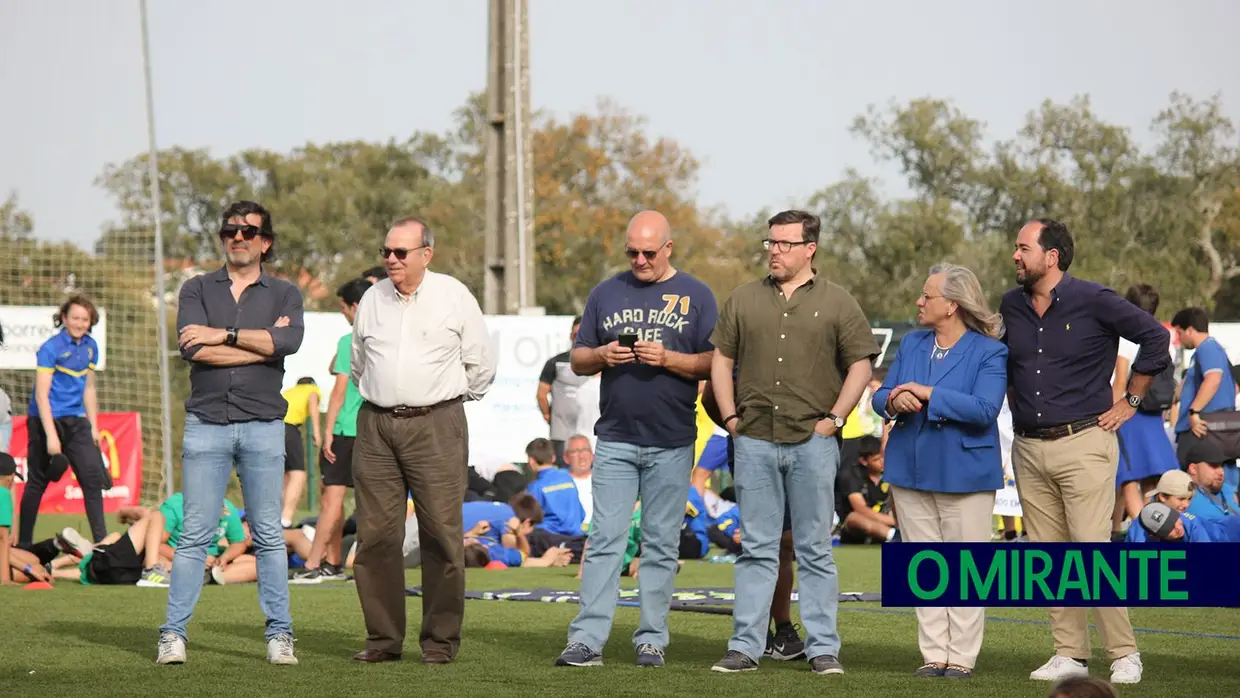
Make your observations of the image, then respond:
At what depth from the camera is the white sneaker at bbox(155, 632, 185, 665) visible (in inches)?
299

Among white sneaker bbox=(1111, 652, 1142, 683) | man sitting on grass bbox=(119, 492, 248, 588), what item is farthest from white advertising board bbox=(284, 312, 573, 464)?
white sneaker bbox=(1111, 652, 1142, 683)

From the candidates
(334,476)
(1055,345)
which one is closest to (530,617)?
(334,476)

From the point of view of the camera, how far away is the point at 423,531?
8008 mm

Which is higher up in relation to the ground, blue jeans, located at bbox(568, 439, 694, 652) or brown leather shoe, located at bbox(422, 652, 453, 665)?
blue jeans, located at bbox(568, 439, 694, 652)

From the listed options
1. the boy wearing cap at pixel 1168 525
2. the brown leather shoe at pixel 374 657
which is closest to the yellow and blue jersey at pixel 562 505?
the boy wearing cap at pixel 1168 525

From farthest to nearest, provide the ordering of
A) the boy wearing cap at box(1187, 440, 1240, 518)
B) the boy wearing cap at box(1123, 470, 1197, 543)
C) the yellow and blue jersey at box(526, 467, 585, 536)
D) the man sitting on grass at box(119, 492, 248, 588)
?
the yellow and blue jersey at box(526, 467, 585, 536)
the boy wearing cap at box(1187, 440, 1240, 518)
the man sitting on grass at box(119, 492, 248, 588)
the boy wearing cap at box(1123, 470, 1197, 543)

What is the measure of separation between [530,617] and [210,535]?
2508mm

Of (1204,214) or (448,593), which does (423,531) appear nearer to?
(448,593)

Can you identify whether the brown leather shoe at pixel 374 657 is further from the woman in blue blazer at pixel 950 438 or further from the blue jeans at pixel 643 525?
the woman in blue blazer at pixel 950 438

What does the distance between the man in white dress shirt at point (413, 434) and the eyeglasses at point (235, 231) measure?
588 millimetres

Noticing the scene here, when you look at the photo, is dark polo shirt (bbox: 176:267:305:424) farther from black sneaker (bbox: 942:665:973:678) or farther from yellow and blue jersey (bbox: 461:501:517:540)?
yellow and blue jersey (bbox: 461:501:517:540)

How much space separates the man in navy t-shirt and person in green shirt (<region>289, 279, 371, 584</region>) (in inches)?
173

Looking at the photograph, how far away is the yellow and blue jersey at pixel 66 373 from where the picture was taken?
44.5 feet

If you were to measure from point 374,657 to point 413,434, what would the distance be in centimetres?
102
